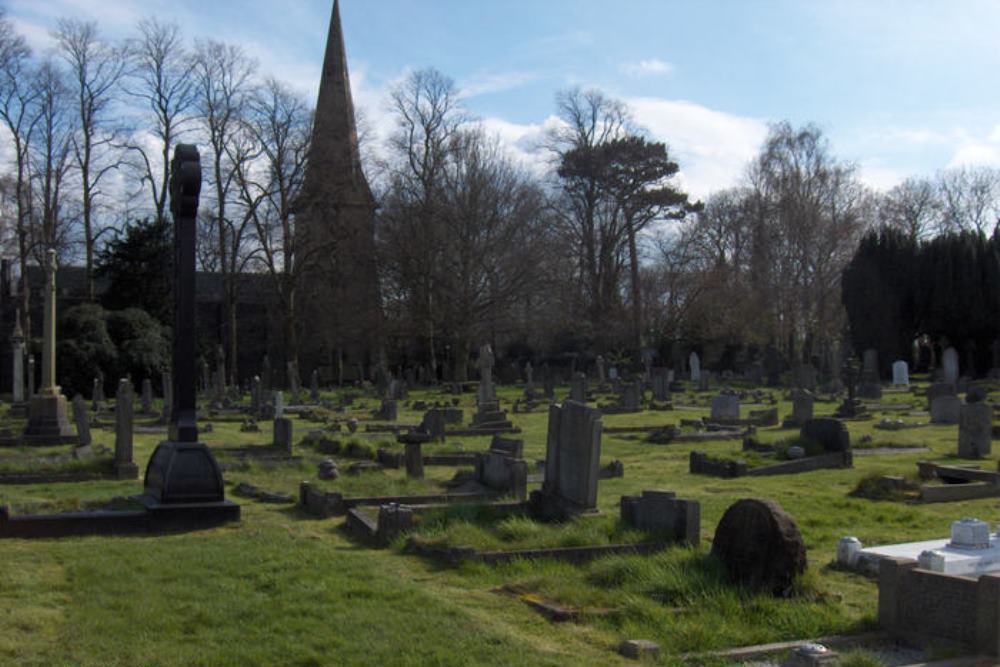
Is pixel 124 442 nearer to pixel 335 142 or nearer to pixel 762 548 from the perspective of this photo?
pixel 762 548

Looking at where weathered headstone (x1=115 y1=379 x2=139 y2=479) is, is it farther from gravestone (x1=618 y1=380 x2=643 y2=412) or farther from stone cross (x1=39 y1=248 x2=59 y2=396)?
gravestone (x1=618 y1=380 x2=643 y2=412)

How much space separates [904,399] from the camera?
31969 millimetres

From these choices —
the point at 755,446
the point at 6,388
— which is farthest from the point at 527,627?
the point at 6,388

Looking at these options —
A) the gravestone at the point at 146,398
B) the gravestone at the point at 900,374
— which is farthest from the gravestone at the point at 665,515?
the gravestone at the point at 900,374

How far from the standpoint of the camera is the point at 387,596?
272 inches

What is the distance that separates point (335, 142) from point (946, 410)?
3737 centimetres

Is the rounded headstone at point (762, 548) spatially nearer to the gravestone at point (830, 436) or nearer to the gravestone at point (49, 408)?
the gravestone at point (830, 436)

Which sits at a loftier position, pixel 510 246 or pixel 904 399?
pixel 510 246

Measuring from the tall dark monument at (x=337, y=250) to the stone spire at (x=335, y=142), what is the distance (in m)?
0.05

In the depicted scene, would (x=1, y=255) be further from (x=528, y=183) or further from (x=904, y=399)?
(x=904, y=399)

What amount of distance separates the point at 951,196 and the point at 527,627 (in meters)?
66.7

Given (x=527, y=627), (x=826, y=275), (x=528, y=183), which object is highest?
(x=528, y=183)

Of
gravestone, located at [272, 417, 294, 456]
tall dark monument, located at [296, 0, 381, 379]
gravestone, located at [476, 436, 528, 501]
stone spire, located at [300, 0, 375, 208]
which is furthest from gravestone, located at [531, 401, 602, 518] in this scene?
stone spire, located at [300, 0, 375, 208]

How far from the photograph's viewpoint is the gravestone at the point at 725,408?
2433 centimetres
